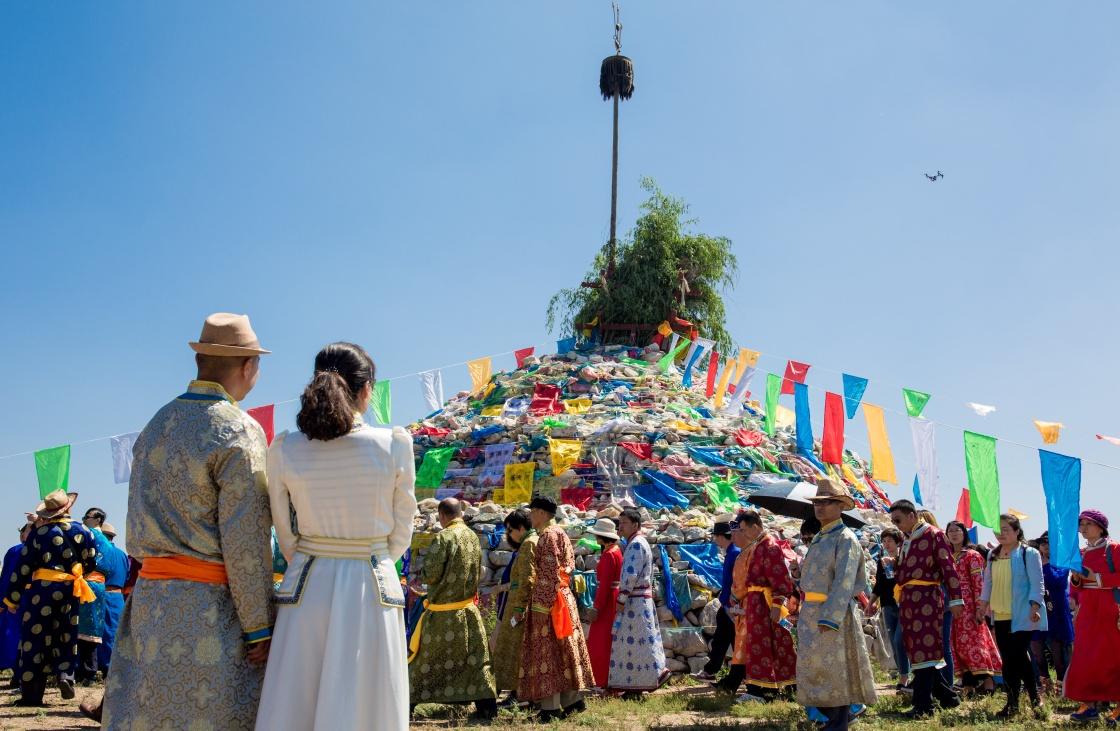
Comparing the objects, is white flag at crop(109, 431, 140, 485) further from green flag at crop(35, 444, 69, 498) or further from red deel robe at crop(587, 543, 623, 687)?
red deel robe at crop(587, 543, 623, 687)

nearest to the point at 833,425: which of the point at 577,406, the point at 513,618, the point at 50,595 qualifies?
the point at 577,406

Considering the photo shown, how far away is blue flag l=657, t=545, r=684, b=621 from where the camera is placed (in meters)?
11.2

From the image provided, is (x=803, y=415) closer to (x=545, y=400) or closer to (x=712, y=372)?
(x=712, y=372)

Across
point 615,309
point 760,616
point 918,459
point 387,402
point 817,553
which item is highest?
point 615,309

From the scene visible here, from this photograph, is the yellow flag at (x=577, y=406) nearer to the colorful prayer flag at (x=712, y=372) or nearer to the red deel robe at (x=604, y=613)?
the colorful prayer flag at (x=712, y=372)

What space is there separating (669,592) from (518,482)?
16.6 ft

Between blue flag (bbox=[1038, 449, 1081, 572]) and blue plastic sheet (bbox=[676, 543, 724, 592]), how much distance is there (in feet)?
12.6

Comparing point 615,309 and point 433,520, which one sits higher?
point 615,309

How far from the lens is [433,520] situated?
13.6 metres

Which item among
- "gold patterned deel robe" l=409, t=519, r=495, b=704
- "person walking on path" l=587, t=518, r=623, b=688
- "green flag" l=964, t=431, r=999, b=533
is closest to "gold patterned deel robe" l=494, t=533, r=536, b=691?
"gold patterned deel robe" l=409, t=519, r=495, b=704

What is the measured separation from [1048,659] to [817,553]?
263 inches

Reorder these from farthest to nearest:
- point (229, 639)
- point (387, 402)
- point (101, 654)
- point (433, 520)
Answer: point (387, 402) → point (433, 520) → point (101, 654) → point (229, 639)

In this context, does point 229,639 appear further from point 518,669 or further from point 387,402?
point 387,402

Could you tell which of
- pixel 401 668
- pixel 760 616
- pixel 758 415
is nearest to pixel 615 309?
pixel 758 415
